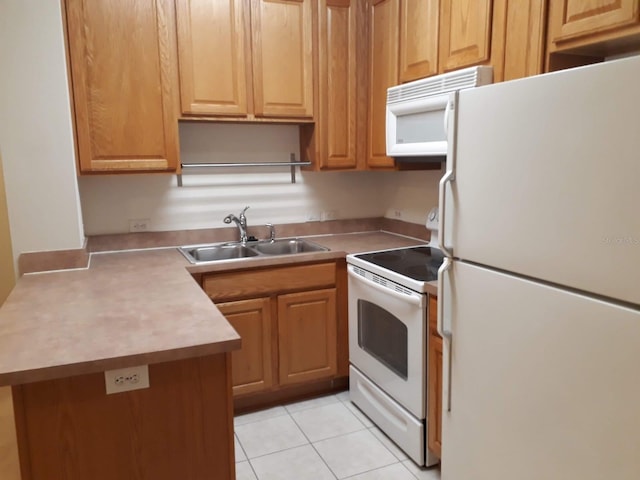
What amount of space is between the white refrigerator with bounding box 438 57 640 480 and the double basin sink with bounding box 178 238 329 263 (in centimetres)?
131

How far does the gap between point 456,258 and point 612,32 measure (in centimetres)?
88

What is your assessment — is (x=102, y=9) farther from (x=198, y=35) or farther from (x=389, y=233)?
(x=389, y=233)

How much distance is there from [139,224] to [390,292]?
1.57 m

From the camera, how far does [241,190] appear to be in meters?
3.11

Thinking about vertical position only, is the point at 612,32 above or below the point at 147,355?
above

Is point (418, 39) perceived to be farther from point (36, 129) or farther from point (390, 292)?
point (36, 129)

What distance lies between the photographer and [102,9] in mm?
2344

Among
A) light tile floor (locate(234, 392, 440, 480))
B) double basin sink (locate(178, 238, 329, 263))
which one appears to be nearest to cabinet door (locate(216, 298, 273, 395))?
light tile floor (locate(234, 392, 440, 480))

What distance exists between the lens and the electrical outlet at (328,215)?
3.36 m

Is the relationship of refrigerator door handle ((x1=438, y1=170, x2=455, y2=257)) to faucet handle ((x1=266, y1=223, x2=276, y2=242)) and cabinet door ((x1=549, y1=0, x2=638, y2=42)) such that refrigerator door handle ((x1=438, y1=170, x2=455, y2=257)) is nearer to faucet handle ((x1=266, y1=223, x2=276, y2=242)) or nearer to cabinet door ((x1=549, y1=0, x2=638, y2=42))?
cabinet door ((x1=549, y1=0, x2=638, y2=42))

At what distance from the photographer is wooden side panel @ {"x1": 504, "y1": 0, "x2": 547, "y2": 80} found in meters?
1.80

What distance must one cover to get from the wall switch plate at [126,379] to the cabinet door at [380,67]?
1907 mm

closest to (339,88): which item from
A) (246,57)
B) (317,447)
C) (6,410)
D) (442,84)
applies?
(246,57)

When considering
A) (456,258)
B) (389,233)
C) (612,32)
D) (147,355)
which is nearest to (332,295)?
(389,233)
